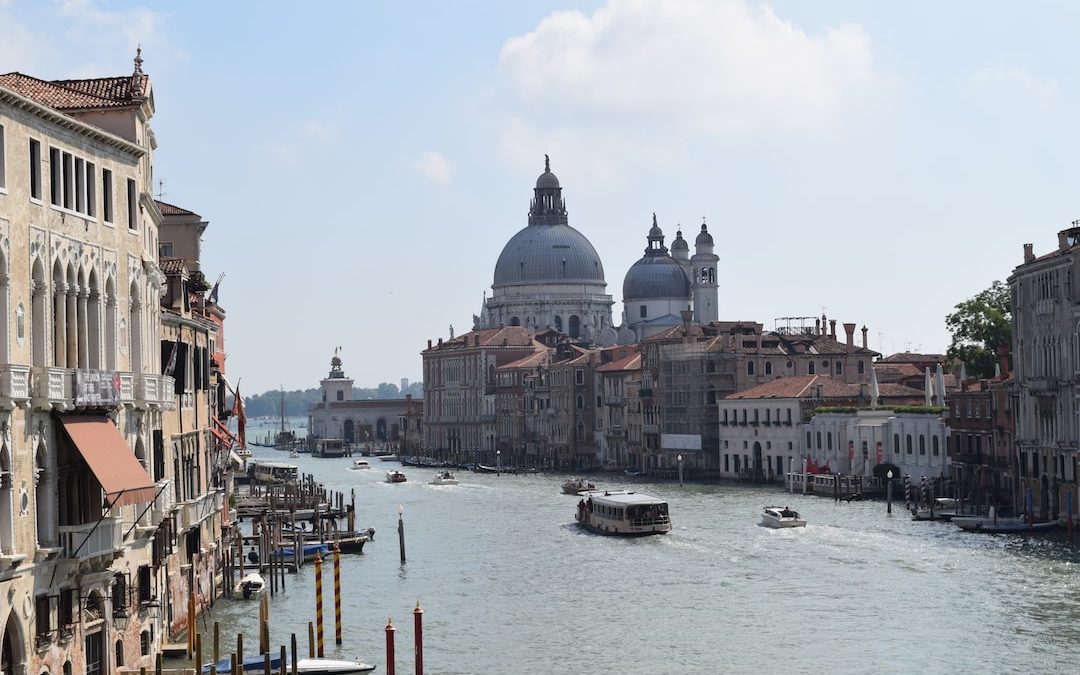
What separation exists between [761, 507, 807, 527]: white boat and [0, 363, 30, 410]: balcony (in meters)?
28.9

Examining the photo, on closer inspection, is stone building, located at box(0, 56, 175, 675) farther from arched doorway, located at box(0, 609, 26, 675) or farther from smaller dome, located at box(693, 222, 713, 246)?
smaller dome, located at box(693, 222, 713, 246)

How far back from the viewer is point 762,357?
73062mm

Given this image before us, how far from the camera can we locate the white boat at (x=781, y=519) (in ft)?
143

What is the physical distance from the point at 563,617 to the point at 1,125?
1567cm

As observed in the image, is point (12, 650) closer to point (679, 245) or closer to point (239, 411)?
point (239, 411)

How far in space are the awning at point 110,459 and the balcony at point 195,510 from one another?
243 inches

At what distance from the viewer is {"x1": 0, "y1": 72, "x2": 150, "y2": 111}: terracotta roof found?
766 inches

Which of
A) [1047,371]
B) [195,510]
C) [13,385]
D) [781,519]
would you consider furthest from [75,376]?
[1047,371]

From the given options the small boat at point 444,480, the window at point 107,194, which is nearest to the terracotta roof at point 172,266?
the window at point 107,194

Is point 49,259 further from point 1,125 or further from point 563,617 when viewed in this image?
point 563,617

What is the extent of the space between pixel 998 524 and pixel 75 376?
27.7 m

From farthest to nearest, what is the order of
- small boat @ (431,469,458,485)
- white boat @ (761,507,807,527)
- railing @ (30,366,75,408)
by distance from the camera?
small boat @ (431,469,458,485) < white boat @ (761,507,807,527) < railing @ (30,366,75,408)

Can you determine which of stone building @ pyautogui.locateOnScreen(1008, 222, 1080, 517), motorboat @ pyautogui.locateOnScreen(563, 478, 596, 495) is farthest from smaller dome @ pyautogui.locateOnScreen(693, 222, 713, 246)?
stone building @ pyautogui.locateOnScreen(1008, 222, 1080, 517)

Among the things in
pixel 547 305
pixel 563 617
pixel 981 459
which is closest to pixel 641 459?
pixel 981 459
